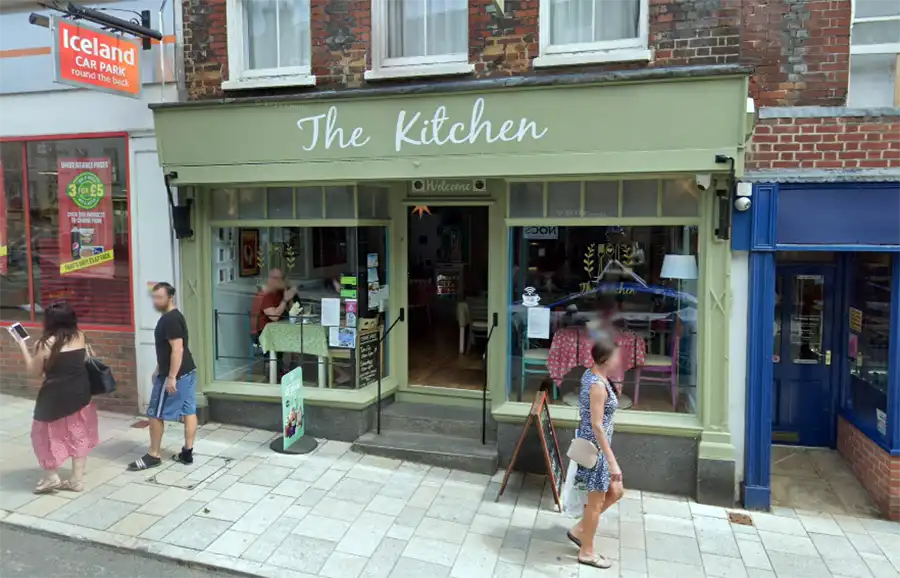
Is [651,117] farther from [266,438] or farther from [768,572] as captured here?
[266,438]

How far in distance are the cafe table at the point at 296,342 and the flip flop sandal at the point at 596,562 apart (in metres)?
3.49

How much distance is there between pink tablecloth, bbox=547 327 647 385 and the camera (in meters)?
6.34

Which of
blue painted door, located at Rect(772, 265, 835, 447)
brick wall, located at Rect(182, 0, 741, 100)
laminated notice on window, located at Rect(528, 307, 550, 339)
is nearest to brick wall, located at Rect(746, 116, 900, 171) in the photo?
brick wall, located at Rect(182, 0, 741, 100)

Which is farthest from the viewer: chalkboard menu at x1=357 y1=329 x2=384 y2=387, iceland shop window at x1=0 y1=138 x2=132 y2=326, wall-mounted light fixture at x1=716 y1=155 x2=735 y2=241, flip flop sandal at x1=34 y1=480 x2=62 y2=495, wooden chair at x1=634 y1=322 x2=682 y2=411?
iceland shop window at x1=0 y1=138 x2=132 y2=326

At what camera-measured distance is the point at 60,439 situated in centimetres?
550


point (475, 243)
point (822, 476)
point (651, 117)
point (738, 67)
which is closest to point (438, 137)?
point (651, 117)

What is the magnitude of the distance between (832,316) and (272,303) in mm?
6085

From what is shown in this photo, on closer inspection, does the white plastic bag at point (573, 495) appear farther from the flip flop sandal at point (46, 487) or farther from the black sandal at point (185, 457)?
the flip flop sandal at point (46, 487)

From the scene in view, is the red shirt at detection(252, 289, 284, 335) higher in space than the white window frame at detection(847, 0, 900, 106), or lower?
lower

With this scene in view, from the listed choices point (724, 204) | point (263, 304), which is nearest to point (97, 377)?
point (263, 304)

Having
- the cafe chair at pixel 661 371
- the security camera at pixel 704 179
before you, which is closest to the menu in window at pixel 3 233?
the cafe chair at pixel 661 371

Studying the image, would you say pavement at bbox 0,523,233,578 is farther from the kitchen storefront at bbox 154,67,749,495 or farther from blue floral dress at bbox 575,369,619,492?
blue floral dress at bbox 575,369,619,492

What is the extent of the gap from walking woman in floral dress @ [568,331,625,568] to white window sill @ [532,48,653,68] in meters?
2.83

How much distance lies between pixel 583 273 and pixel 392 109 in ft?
7.98
